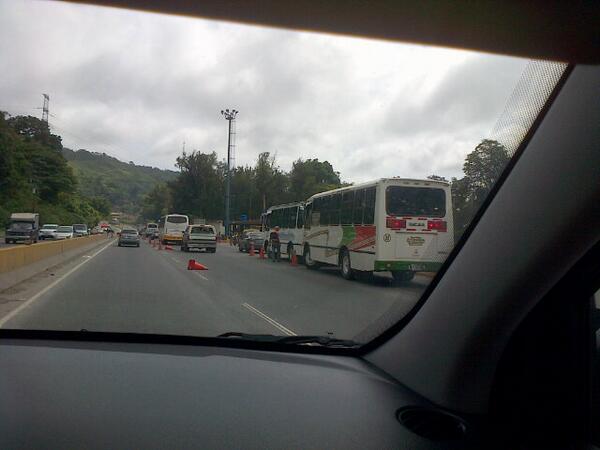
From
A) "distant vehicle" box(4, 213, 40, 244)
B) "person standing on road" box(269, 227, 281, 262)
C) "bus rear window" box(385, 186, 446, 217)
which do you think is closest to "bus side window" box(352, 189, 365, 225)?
"bus rear window" box(385, 186, 446, 217)

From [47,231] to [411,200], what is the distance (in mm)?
45042

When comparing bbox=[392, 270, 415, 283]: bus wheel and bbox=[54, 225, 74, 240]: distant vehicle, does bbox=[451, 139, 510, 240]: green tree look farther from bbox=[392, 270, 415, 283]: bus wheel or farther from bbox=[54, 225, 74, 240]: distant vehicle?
bbox=[54, 225, 74, 240]: distant vehicle

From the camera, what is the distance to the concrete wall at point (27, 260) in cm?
1412

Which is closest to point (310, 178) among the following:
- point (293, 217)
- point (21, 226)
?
point (293, 217)

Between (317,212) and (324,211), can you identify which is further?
(324,211)

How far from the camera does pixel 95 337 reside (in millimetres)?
4719

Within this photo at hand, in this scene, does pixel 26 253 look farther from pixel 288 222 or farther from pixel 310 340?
pixel 310 340

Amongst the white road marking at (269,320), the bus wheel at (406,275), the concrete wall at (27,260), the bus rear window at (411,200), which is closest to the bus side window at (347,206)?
the bus rear window at (411,200)

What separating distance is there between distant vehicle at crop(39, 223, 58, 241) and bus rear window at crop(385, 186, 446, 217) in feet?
143

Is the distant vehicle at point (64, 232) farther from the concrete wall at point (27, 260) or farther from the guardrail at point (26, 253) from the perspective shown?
the concrete wall at point (27, 260)

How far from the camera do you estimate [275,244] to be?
530 inches

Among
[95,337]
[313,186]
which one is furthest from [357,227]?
[95,337]

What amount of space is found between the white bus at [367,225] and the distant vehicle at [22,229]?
93.4ft

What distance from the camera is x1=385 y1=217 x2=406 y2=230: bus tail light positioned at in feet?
31.8
